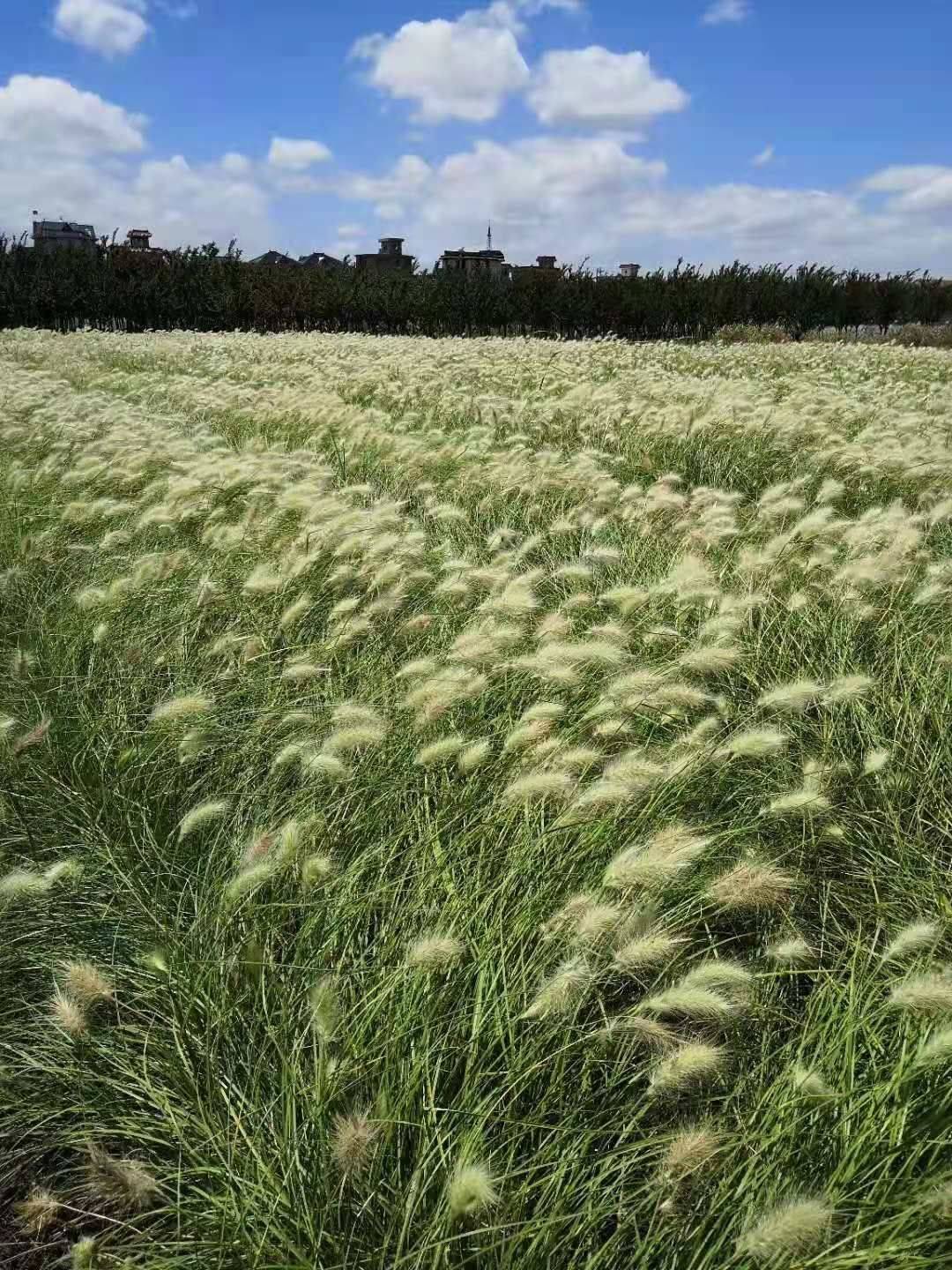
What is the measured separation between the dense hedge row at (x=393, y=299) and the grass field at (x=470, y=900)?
21.0 metres

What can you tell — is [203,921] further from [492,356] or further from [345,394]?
[492,356]

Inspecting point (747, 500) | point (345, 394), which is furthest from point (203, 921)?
point (345, 394)

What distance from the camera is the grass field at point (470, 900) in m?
1.16

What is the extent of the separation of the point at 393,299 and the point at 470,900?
76.8ft

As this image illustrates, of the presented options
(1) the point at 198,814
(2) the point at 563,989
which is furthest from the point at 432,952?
(1) the point at 198,814

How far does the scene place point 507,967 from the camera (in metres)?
1.46

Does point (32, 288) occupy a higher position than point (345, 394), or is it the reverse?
point (32, 288)

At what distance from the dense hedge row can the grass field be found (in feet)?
69.0

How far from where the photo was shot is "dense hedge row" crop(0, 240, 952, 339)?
22781mm

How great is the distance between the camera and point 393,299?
23.2m

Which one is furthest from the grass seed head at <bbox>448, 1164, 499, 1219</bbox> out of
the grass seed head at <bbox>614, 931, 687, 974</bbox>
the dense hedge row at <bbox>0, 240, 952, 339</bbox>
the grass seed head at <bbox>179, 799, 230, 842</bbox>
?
the dense hedge row at <bbox>0, 240, 952, 339</bbox>

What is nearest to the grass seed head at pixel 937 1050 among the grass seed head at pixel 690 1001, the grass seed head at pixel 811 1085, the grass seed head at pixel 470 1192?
the grass seed head at pixel 811 1085

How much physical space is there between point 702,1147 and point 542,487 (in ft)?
11.0

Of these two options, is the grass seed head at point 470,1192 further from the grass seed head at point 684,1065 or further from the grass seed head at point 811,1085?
the grass seed head at point 811,1085
